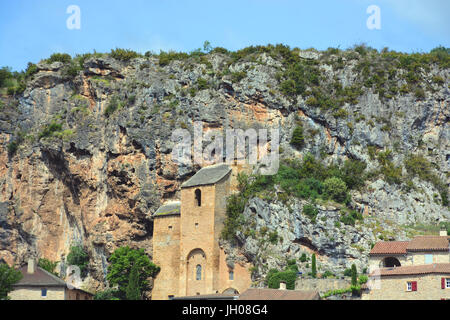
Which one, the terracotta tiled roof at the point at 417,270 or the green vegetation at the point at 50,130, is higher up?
the green vegetation at the point at 50,130

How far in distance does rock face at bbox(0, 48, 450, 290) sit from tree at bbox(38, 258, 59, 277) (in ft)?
3.21

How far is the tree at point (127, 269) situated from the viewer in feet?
215

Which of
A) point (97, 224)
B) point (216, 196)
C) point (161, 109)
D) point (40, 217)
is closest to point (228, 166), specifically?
point (216, 196)

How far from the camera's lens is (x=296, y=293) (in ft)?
180

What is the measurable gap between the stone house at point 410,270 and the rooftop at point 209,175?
47.2ft

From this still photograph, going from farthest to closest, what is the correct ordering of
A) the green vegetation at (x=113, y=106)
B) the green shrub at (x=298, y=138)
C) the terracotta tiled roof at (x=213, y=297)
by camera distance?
the green vegetation at (x=113, y=106) < the green shrub at (x=298, y=138) < the terracotta tiled roof at (x=213, y=297)

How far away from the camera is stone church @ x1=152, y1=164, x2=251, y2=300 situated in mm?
63594

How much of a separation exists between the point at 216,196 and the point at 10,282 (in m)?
17.5

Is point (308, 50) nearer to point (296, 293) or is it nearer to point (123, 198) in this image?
point (123, 198)

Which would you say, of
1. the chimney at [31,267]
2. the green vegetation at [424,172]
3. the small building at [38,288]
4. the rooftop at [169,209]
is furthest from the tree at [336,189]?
the chimney at [31,267]

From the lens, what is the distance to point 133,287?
210 feet

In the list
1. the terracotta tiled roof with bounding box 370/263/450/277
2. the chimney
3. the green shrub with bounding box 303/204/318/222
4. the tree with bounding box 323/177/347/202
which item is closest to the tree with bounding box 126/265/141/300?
the chimney

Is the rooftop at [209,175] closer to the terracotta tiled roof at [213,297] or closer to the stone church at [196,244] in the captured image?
the stone church at [196,244]

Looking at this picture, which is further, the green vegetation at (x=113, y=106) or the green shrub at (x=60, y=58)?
the green shrub at (x=60, y=58)
